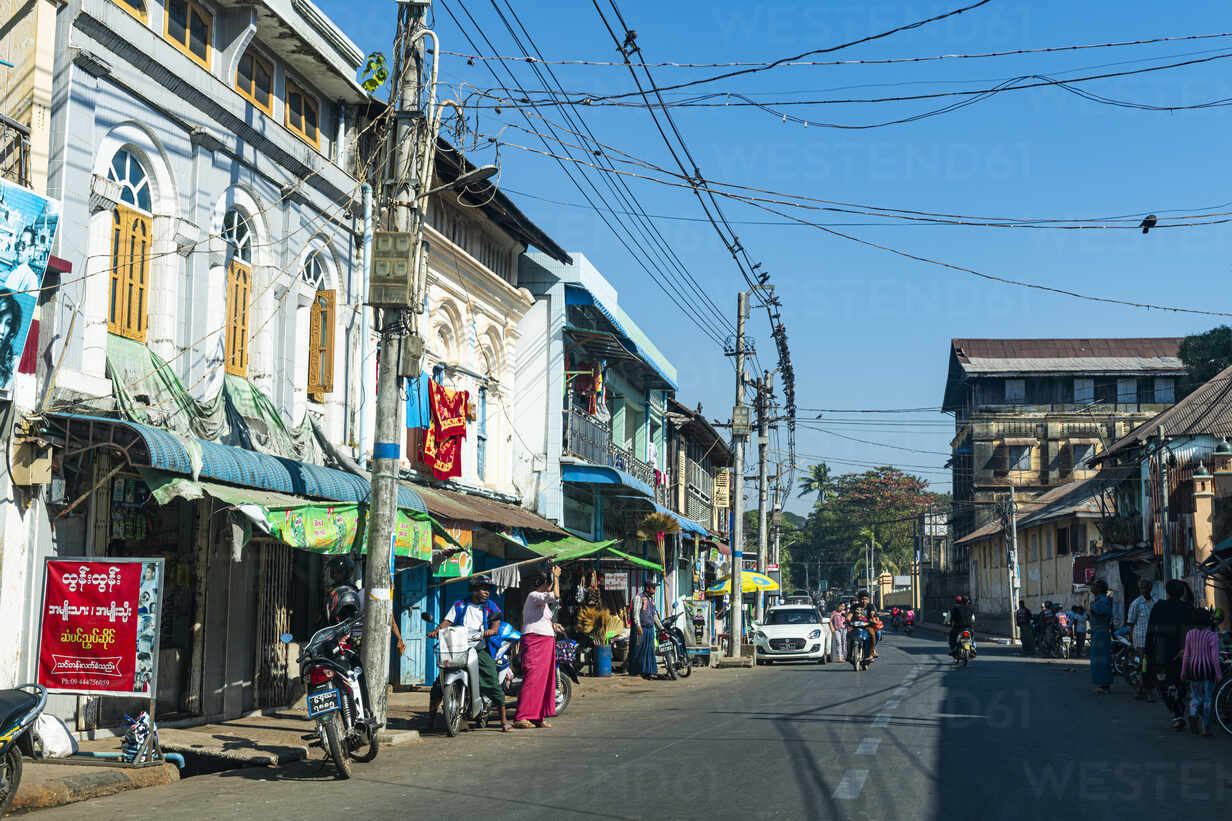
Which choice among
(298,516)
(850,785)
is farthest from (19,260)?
(850,785)

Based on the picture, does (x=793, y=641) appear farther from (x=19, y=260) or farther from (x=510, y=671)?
(x=19, y=260)

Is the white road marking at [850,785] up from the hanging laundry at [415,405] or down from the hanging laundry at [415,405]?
down

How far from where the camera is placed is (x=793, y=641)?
33.2 m

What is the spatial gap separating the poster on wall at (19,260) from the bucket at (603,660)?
707 inches

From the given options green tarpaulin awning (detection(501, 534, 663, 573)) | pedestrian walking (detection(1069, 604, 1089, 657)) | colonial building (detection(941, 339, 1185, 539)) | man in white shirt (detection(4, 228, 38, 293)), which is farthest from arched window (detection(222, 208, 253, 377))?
colonial building (detection(941, 339, 1185, 539))

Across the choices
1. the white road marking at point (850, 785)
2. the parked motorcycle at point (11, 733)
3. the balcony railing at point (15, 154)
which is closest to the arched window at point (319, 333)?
the balcony railing at point (15, 154)

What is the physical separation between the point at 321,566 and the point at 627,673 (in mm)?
11637

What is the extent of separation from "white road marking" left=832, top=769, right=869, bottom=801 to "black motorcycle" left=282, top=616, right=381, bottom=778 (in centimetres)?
420

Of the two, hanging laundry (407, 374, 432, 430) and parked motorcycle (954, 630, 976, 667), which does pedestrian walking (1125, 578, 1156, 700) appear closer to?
parked motorcycle (954, 630, 976, 667)

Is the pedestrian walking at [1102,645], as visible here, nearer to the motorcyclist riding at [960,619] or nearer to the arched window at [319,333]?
the motorcyclist riding at [960,619]

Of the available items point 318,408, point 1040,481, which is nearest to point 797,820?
point 318,408

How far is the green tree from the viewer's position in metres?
47.5

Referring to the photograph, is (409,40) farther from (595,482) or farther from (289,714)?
(595,482)

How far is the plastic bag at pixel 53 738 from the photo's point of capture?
1080 cm
